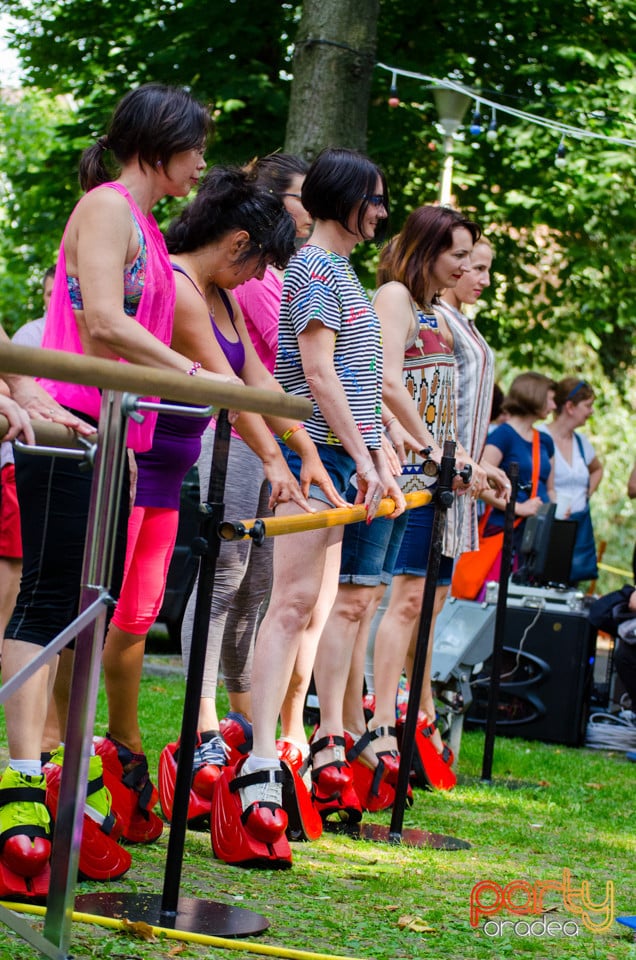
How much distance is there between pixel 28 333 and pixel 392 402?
6.22ft

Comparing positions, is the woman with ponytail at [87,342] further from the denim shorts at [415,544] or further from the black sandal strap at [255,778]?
the denim shorts at [415,544]

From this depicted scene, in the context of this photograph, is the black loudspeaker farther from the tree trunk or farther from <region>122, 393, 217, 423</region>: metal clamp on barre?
<region>122, 393, 217, 423</region>: metal clamp on barre

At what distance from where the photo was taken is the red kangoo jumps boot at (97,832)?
3.32m

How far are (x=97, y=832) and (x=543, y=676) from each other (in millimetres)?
4707

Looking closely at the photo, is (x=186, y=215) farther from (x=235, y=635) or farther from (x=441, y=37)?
(x=441, y=37)

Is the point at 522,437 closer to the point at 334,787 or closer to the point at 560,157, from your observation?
the point at 560,157

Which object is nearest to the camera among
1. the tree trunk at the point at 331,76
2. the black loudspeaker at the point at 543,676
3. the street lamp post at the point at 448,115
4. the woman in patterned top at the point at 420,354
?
the woman in patterned top at the point at 420,354

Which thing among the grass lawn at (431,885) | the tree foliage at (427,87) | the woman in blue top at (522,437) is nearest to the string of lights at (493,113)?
the tree foliage at (427,87)

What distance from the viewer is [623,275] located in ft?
47.5

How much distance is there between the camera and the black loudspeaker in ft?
25.2

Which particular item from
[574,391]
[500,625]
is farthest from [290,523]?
[574,391]

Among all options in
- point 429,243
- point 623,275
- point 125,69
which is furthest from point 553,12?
point 429,243

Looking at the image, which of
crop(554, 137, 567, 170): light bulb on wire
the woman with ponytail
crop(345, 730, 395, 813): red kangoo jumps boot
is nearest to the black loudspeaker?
crop(345, 730, 395, 813): red kangoo jumps boot

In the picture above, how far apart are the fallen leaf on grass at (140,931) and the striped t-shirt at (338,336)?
1.77 m
